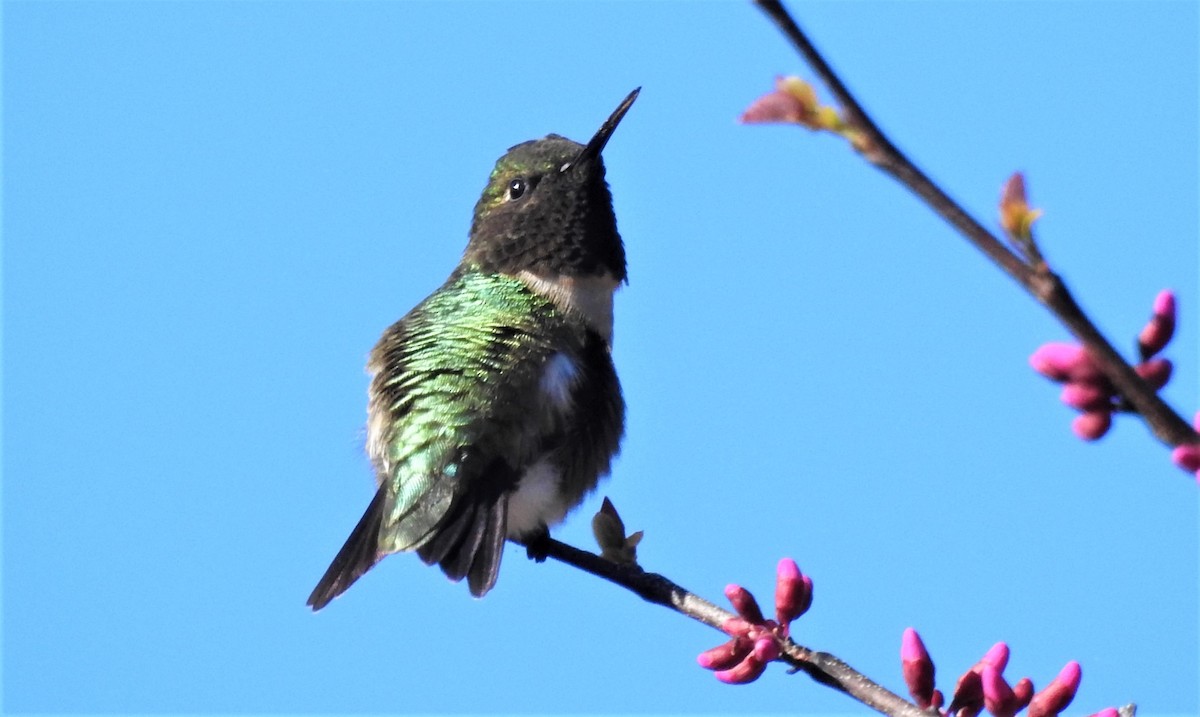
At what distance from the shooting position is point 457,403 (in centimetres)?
560

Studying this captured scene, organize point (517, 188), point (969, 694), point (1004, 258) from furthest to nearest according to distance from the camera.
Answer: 1. point (517, 188)
2. point (969, 694)
3. point (1004, 258)

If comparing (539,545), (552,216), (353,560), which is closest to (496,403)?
(539,545)

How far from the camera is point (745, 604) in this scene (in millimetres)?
3553

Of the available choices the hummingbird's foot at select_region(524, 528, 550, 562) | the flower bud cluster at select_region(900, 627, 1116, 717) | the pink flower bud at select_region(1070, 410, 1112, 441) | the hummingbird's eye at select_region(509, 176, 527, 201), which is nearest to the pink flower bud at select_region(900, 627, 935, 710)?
the flower bud cluster at select_region(900, 627, 1116, 717)

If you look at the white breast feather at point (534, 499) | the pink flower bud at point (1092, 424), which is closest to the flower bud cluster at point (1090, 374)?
the pink flower bud at point (1092, 424)

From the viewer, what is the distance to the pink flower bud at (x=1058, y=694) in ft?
10.5

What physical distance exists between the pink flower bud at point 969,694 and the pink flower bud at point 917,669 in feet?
0.20

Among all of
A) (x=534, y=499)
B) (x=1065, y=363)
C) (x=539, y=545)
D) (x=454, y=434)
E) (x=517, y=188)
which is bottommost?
(x=1065, y=363)

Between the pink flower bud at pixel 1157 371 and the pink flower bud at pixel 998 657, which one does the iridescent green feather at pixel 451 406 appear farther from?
the pink flower bud at pixel 1157 371

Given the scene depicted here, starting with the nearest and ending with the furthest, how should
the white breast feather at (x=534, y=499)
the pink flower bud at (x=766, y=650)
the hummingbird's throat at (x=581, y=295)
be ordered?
1. the pink flower bud at (x=766, y=650)
2. the white breast feather at (x=534, y=499)
3. the hummingbird's throat at (x=581, y=295)

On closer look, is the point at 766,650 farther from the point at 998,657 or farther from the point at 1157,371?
the point at 1157,371

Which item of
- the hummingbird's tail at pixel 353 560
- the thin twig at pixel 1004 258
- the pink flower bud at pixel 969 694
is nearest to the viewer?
the thin twig at pixel 1004 258

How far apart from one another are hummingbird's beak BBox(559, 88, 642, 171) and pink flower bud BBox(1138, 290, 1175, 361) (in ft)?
14.6

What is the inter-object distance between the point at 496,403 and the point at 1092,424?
3.77m
